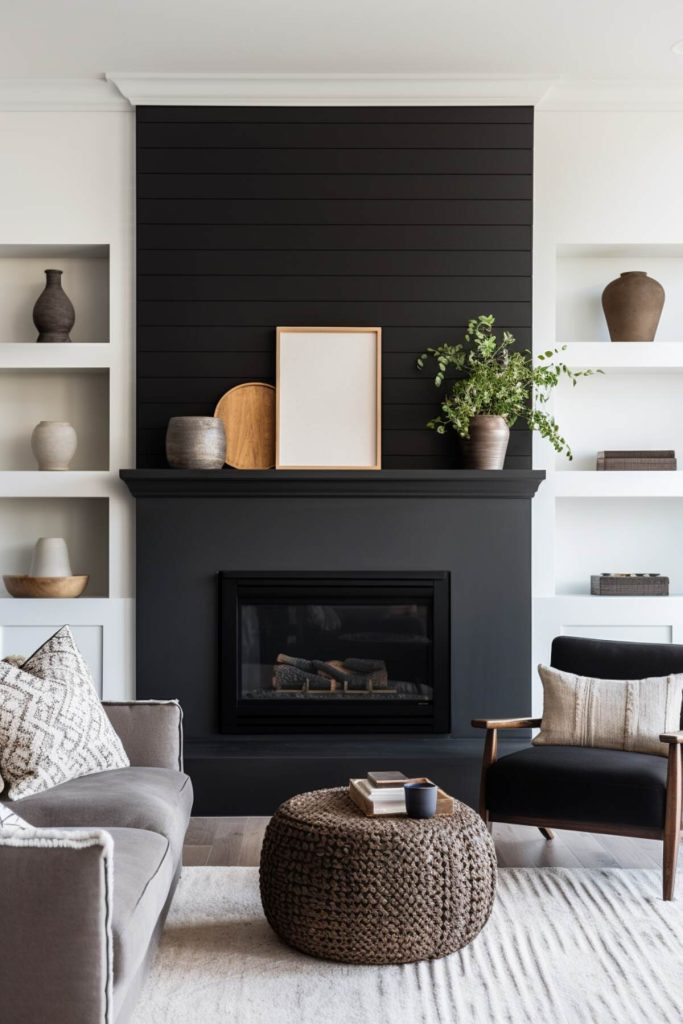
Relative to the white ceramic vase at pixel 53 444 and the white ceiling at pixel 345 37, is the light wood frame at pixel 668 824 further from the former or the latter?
the white ceiling at pixel 345 37

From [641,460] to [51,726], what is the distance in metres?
3.02

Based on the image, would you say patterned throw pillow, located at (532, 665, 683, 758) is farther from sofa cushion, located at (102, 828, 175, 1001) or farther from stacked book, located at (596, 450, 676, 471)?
sofa cushion, located at (102, 828, 175, 1001)

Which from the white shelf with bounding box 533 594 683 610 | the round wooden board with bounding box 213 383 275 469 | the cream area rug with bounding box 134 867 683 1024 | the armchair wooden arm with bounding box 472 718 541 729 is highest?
the round wooden board with bounding box 213 383 275 469

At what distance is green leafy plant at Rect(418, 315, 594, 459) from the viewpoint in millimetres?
4426

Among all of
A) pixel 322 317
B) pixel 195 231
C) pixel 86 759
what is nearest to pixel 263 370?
pixel 322 317

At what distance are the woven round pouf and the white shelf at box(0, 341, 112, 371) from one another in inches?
103

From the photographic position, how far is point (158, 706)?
11.0 feet

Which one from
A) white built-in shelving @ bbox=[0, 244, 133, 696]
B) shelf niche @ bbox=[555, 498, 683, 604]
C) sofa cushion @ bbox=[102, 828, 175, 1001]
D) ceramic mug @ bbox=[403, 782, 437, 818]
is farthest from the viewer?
shelf niche @ bbox=[555, 498, 683, 604]

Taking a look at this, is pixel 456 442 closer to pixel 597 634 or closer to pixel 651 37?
pixel 597 634

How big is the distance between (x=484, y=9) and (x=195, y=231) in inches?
61.5

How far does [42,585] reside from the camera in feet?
14.9

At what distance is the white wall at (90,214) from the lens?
4.59 meters

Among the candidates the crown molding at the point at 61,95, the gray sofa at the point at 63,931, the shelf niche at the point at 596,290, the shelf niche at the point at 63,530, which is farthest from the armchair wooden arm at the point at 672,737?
the crown molding at the point at 61,95

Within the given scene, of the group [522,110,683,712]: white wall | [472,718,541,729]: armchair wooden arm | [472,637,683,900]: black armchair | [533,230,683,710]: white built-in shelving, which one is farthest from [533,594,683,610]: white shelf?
[472,637,683,900]: black armchair
